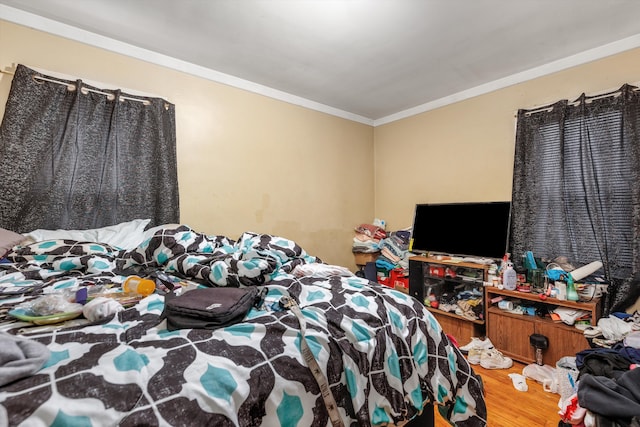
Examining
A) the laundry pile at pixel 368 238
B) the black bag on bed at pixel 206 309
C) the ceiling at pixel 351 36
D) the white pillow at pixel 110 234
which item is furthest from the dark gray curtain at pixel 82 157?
the laundry pile at pixel 368 238

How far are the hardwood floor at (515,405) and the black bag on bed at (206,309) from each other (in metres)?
1.44

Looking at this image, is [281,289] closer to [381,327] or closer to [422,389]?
[381,327]

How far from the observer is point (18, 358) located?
2.22ft

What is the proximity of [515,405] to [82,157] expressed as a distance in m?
3.27

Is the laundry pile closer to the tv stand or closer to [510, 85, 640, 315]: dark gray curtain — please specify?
the tv stand

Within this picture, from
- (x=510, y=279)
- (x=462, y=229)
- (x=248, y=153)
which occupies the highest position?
(x=248, y=153)

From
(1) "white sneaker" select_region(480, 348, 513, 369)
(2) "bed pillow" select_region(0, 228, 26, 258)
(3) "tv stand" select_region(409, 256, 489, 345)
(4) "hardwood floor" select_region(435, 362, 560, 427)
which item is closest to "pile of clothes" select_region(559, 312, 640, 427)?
(4) "hardwood floor" select_region(435, 362, 560, 427)

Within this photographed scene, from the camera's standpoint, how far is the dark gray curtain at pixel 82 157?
1.89m

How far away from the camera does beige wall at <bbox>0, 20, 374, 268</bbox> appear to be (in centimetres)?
214

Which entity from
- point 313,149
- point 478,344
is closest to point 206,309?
point 478,344

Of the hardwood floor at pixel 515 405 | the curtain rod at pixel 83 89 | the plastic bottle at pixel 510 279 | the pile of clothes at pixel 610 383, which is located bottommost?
the hardwood floor at pixel 515 405

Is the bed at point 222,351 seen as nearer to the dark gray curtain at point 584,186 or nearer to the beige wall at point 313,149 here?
the beige wall at point 313,149

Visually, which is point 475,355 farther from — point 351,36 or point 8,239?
point 8,239

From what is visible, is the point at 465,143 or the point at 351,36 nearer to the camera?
the point at 351,36
